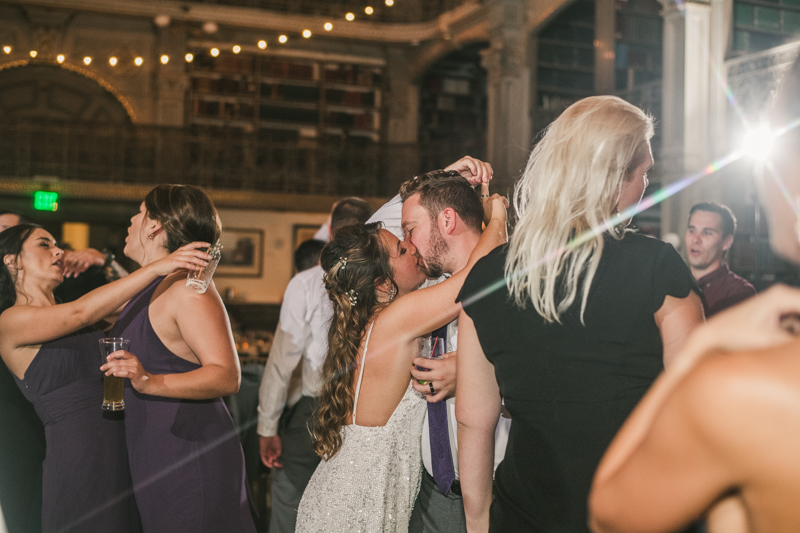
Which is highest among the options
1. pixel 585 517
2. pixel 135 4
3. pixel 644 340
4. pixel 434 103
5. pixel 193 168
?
pixel 135 4

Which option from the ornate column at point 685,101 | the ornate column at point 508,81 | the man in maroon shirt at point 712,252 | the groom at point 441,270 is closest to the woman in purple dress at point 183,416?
the groom at point 441,270

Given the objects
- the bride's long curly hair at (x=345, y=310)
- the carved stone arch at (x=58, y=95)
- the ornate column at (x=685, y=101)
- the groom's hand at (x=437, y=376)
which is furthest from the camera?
the carved stone arch at (x=58, y=95)

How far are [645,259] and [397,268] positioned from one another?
0.83 meters

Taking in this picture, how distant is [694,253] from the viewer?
134 inches

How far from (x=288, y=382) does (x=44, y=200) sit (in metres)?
8.54

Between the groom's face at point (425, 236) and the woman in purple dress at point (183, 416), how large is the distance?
2.31 feet

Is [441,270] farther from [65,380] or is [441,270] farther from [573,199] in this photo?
[65,380]

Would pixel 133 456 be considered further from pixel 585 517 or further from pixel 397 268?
pixel 585 517

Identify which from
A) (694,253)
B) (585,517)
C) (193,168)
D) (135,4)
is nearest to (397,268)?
(585,517)

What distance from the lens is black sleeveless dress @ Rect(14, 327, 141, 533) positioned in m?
2.10

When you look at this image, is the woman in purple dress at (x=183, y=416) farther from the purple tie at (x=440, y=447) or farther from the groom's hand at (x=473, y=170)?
the groom's hand at (x=473, y=170)

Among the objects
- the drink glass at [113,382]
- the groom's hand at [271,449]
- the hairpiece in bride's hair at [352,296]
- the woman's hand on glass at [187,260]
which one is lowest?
the groom's hand at [271,449]

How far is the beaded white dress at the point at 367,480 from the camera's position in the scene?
1654mm

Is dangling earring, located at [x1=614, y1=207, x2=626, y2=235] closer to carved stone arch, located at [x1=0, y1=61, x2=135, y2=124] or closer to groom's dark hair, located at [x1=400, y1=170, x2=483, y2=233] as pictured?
groom's dark hair, located at [x1=400, y1=170, x2=483, y2=233]
